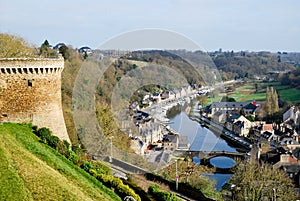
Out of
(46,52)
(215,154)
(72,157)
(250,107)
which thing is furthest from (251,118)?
(72,157)

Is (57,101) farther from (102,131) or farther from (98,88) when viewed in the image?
(98,88)

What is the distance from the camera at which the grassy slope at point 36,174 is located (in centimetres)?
607

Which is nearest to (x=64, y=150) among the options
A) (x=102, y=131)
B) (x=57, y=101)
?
(x=57, y=101)

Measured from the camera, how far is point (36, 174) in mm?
6766

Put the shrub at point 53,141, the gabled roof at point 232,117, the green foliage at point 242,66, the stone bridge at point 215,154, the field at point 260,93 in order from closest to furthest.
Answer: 1. the shrub at point 53,141
2. the stone bridge at point 215,154
3. the gabled roof at point 232,117
4. the field at point 260,93
5. the green foliage at point 242,66

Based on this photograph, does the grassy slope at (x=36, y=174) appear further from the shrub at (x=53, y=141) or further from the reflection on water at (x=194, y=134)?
the reflection on water at (x=194, y=134)

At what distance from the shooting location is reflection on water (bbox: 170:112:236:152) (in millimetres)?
22367

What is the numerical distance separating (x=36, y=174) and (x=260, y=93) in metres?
67.2

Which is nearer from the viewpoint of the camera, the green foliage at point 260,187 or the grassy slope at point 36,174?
the grassy slope at point 36,174

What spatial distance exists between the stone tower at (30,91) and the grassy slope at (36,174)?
13.4 inches

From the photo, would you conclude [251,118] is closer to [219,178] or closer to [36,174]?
[219,178]

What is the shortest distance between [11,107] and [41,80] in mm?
967

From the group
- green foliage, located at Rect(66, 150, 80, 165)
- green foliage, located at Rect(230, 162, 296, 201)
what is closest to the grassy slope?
green foliage, located at Rect(66, 150, 80, 165)

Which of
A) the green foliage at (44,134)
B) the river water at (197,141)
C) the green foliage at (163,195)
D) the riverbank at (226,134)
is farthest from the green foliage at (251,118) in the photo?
the green foliage at (44,134)
